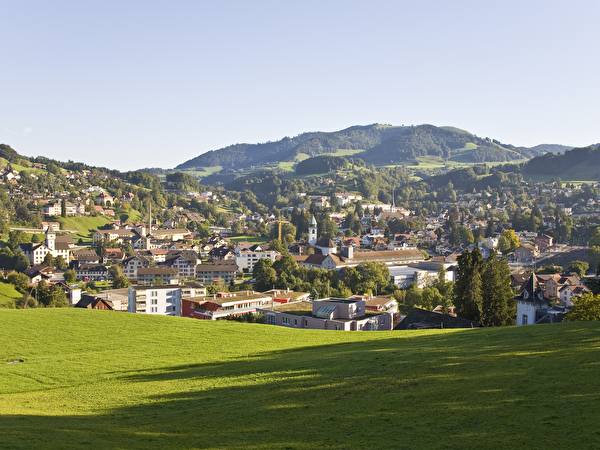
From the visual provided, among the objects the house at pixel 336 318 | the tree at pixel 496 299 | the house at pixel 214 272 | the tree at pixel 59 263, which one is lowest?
the house at pixel 214 272

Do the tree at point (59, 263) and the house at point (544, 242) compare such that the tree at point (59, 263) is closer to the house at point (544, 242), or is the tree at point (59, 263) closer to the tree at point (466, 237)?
the tree at point (466, 237)

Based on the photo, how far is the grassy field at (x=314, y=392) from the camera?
9.95 m

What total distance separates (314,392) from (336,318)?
68.3 feet

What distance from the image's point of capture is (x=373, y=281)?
6562cm

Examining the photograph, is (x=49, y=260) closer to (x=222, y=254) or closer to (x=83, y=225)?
(x=222, y=254)

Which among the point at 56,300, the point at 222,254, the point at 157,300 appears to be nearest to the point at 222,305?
the point at 157,300

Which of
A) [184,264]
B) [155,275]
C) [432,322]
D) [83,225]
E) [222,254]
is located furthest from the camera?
[83,225]

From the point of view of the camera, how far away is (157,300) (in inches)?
1839

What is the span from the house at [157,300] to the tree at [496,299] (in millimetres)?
27005

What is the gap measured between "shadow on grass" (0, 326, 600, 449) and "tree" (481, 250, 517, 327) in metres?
11.8

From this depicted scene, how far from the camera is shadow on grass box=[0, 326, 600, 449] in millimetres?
9805

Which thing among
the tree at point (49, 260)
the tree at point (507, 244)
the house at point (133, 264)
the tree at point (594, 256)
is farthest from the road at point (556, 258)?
the tree at point (49, 260)

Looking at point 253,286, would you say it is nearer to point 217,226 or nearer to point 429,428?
point 429,428

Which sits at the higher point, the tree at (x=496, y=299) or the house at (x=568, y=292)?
the tree at (x=496, y=299)
